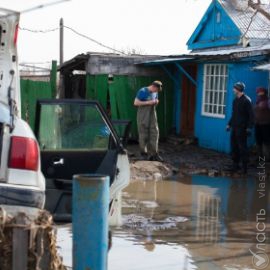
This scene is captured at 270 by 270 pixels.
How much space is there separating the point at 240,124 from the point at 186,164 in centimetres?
171

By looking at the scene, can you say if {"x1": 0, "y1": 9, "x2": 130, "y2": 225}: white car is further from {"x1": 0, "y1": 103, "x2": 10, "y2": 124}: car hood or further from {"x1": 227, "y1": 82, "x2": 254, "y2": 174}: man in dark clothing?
{"x1": 227, "y1": 82, "x2": 254, "y2": 174}: man in dark clothing

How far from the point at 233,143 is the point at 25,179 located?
7.54m

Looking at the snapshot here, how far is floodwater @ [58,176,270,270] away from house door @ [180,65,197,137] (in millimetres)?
6057

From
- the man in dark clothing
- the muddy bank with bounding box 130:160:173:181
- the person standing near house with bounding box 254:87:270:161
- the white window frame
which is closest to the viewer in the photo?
the muddy bank with bounding box 130:160:173:181

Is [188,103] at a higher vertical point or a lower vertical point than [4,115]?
higher

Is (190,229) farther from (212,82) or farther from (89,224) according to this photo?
(212,82)

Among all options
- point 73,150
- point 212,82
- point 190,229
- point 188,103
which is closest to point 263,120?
point 212,82

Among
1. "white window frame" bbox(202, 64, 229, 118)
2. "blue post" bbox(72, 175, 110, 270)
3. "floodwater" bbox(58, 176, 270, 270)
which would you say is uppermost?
"white window frame" bbox(202, 64, 229, 118)

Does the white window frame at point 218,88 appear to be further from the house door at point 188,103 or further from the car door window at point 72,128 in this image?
the car door window at point 72,128

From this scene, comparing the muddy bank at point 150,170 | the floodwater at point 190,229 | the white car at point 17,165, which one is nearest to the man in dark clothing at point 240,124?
the floodwater at point 190,229

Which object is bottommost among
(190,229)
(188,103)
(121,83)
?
(190,229)

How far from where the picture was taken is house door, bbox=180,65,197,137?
15.5 metres

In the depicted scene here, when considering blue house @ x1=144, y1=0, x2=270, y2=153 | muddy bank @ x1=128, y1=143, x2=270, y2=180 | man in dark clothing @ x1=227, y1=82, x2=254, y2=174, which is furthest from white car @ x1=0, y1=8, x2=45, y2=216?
blue house @ x1=144, y1=0, x2=270, y2=153

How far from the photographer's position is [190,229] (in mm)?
6535
